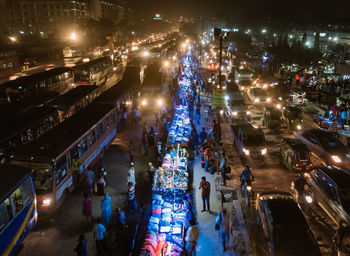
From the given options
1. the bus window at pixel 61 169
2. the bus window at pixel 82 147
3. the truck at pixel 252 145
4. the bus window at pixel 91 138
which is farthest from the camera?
the truck at pixel 252 145

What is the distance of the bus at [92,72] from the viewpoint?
32.4 m

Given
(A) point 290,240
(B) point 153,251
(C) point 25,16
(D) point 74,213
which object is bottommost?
(D) point 74,213

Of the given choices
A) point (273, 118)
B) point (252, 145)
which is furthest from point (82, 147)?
point (273, 118)

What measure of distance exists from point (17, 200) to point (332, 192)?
10983 mm

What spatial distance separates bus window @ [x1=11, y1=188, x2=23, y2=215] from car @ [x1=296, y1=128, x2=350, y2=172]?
14.4 meters

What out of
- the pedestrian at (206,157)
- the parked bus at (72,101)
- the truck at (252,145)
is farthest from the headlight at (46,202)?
the parked bus at (72,101)

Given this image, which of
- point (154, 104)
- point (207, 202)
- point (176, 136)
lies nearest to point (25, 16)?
point (154, 104)

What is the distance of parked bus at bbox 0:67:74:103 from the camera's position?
22.3 metres

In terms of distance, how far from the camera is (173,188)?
10711 millimetres

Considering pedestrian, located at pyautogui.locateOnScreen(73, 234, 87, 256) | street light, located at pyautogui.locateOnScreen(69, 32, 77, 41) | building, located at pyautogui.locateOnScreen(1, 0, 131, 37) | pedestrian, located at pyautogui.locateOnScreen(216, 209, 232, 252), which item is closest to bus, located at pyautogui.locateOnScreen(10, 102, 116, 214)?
pedestrian, located at pyautogui.locateOnScreen(73, 234, 87, 256)

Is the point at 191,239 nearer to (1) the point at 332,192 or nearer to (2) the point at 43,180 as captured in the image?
(1) the point at 332,192

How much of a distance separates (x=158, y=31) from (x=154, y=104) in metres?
141

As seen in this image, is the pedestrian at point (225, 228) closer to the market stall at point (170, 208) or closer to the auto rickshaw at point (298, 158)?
the market stall at point (170, 208)

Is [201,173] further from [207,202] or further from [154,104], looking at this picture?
[154,104]
